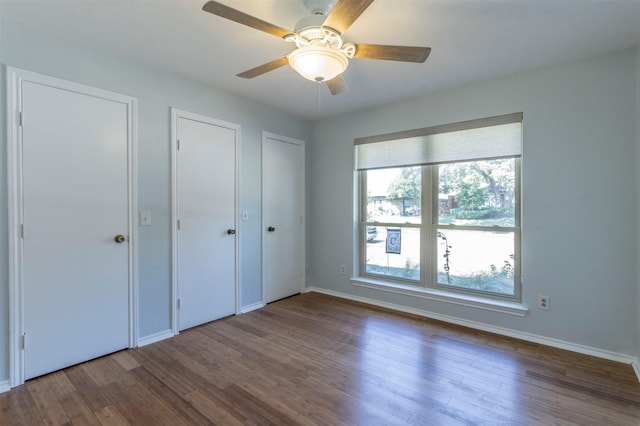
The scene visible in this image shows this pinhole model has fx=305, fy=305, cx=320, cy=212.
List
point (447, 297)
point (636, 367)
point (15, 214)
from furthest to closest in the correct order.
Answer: point (447, 297) < point (636, 367) < point (15, 214)

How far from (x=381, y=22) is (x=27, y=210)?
270 cm

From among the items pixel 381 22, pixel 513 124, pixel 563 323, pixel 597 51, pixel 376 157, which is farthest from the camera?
pixel 376 157

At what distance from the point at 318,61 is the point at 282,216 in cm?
243

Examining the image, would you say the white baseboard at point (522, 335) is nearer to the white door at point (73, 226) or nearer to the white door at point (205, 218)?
the white door at point (205, 218)

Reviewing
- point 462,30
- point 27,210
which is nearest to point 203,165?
point 27,210

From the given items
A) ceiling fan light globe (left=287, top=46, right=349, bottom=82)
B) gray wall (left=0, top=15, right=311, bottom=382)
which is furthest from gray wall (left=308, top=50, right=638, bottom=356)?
gray wall (left=0, top=15, right=311, bottom=382)

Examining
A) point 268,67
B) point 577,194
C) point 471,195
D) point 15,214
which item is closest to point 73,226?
point 15,214

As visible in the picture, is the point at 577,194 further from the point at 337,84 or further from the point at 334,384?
the point at 334,384

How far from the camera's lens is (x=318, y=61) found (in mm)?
1812

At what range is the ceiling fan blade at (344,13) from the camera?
141 centimetres

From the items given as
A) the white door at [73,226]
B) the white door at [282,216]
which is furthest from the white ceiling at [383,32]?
the white door at [282,216]

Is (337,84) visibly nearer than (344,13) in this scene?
No

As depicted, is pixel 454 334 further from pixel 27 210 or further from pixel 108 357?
pixel 27 210

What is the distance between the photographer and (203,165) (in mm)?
3082
